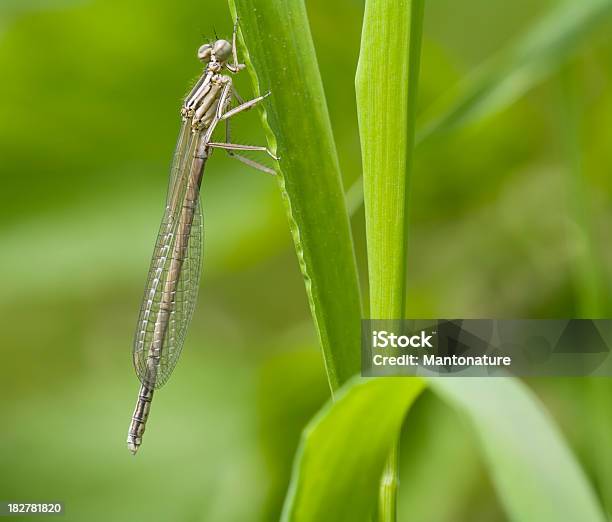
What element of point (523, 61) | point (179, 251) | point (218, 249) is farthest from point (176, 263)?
point (523, 61)

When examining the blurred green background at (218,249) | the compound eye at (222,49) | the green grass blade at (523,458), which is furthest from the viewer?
the blurred green background at (218,249)

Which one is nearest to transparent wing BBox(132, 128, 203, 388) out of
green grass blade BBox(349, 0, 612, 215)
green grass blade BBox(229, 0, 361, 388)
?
green grass blade BBox(349, 0, 612, 215)

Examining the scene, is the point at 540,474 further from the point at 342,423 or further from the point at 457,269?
the point at 457,269

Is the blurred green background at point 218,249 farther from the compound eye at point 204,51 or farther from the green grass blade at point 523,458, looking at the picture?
the green grass blade at point 523,458

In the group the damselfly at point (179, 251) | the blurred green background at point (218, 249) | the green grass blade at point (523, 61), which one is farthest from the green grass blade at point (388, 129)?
the damselfly at point (179, 251)

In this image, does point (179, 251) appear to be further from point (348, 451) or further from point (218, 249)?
point (348, 451)

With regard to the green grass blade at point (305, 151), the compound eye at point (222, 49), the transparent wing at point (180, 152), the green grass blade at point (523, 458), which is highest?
the compound eye at point (222, 49)
